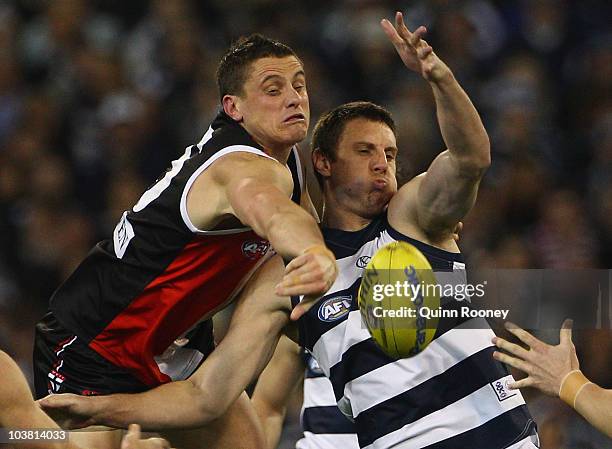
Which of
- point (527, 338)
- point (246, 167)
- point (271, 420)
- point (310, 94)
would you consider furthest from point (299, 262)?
point (310, 94)

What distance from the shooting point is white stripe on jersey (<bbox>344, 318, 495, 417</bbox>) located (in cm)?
337

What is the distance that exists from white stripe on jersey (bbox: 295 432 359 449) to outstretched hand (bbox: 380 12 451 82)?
4.98ft

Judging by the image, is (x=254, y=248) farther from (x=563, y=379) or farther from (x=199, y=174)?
(x=563, y=379)

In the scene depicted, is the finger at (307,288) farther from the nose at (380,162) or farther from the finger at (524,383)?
the nose at (380,162)

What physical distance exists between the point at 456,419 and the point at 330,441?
870mm

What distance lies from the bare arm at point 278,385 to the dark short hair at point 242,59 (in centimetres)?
115

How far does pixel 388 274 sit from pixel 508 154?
296 cm

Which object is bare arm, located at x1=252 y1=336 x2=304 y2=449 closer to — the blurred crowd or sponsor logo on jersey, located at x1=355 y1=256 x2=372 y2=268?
sponsor logo on jersey, located at x1=355 y1=256 x2=372 y2=268

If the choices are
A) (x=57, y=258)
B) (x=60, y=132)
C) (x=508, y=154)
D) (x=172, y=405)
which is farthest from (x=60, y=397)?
(x=60, y=132)

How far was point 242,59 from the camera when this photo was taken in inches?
145

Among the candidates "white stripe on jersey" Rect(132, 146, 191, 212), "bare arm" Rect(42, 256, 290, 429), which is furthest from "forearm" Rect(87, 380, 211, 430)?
"white stripe on jersey" Rect(132, 146, 191, 212)

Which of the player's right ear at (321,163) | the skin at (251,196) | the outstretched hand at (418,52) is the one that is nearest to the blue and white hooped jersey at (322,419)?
the skin at (251,196)

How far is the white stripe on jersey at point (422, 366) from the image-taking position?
3367 mm

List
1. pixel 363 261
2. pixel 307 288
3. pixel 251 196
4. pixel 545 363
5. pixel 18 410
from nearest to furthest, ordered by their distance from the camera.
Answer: pixel 307 288 < pixel 251 196 < pixel 545 363 < pixel 18 410 < pixel 363 261
